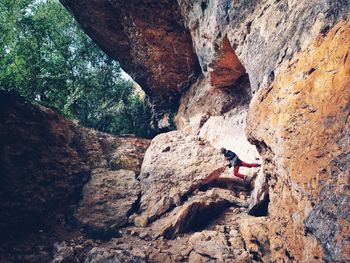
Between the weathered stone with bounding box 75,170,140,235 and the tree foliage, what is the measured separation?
17.4ft

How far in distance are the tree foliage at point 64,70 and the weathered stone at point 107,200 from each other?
5292mm

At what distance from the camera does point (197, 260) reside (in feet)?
25.7

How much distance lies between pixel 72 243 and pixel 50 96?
954 centimetres

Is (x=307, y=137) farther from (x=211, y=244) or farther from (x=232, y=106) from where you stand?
(x=232, y=106)

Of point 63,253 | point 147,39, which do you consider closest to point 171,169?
point 63,253

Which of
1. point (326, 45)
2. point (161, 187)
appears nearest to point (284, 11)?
point (326, 45)

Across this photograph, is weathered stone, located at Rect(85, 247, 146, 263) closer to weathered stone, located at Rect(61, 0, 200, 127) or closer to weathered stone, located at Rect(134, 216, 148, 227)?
weathered stone, located at Rect(134, 216, 148, 227)

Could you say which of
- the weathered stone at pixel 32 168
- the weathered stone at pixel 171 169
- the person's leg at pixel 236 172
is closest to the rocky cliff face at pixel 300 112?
the person's leg at pixel 236 172

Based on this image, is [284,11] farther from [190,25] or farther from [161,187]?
[161,187]

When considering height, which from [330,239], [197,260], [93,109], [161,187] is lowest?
[197,260]

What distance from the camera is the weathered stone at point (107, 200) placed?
10188 millimetres

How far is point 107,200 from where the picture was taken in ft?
36.5

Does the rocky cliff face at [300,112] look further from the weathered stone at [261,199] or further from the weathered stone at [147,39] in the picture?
the weathered stone at [147,39]

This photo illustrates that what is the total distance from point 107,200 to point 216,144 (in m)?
5.09
